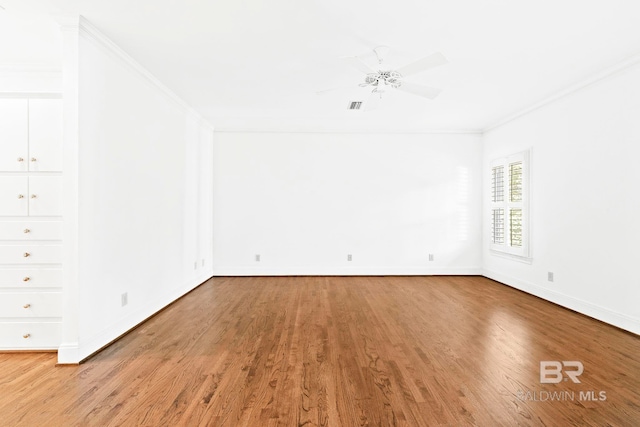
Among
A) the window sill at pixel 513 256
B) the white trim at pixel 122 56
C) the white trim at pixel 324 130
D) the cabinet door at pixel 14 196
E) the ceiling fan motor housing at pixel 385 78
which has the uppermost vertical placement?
the white trim at pixel 324 130

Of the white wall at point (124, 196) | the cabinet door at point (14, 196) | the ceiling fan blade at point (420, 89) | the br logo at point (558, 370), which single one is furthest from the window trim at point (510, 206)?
the cabinet door at point (14, 196)

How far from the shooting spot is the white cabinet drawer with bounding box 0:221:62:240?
271 cm

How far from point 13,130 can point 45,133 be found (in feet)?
0.88

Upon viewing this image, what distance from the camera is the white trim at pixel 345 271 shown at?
19.5ft

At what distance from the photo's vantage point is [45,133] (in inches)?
109

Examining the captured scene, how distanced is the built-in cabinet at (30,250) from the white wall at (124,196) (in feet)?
1.01

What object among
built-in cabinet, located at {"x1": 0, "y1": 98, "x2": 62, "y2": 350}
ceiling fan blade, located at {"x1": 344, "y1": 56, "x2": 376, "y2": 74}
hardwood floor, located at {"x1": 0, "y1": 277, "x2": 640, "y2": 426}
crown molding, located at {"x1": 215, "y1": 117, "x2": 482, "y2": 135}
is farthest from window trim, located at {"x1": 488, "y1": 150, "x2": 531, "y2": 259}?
built-in cabinet, located at {"x1": 0, "y1": 98, "x2": 62, "y2": 350}

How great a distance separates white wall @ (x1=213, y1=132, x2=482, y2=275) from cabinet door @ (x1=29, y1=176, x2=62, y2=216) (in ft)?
10.6

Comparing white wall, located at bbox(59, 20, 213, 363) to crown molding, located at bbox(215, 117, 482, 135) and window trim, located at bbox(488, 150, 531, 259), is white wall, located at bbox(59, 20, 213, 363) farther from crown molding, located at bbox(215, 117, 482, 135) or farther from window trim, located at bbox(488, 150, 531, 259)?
window trim, located at bbox(488, 150, 531, 259)

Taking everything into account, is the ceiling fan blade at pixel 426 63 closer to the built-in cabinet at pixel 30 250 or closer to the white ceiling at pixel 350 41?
the white ceiling at pixel 350 41

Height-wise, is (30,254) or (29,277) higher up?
(30,254)

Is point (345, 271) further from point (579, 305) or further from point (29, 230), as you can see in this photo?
point (29, 230)

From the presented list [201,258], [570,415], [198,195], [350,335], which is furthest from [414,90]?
[201,258]

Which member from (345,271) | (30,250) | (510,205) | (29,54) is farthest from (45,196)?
(510,205)
